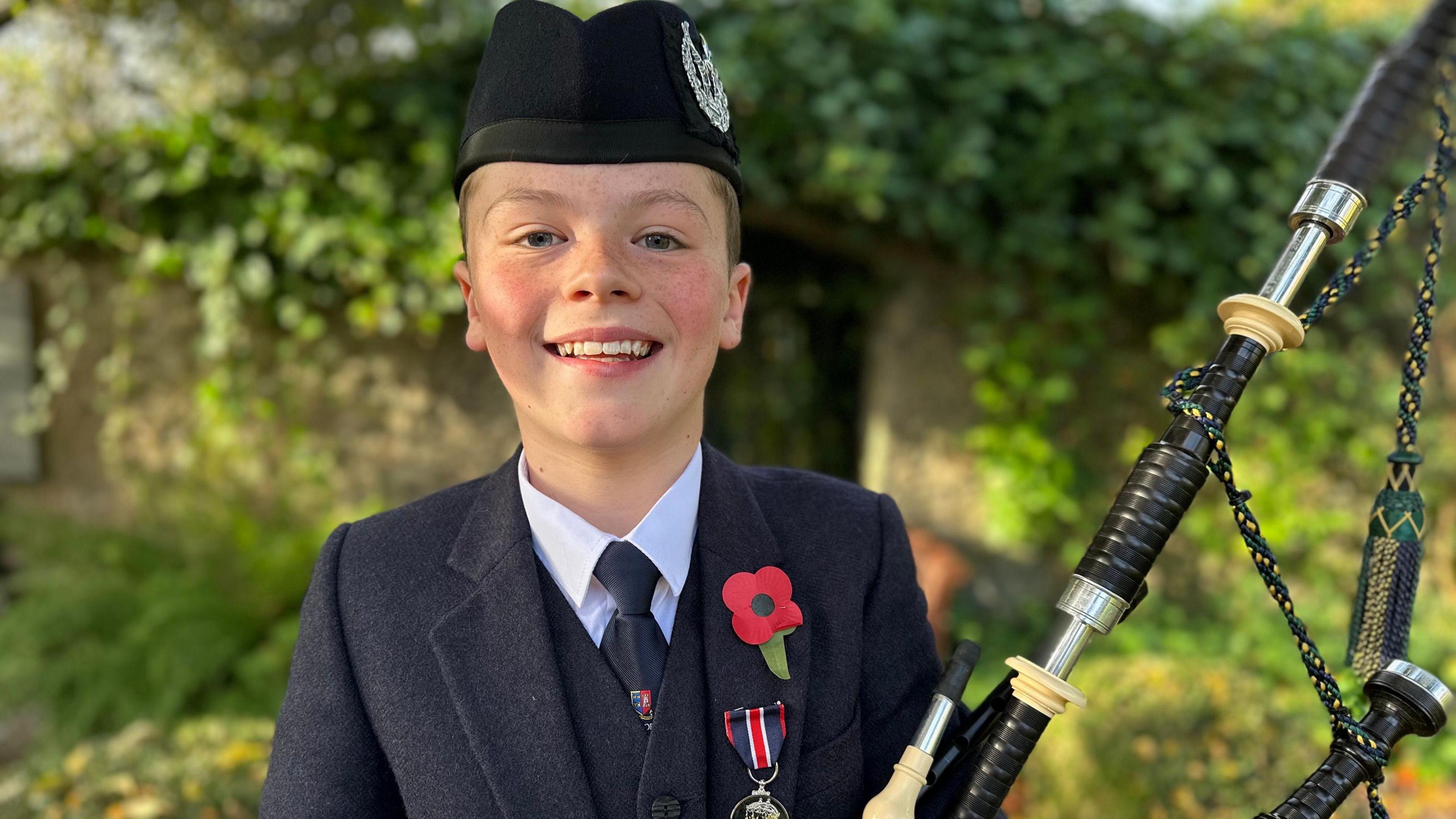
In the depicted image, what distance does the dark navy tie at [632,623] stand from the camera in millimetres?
1397

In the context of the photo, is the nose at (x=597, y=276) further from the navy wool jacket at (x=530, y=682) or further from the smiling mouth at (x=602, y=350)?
the navy wool jacket at (x=530, y=682)

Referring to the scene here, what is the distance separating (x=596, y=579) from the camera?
4.74 feet

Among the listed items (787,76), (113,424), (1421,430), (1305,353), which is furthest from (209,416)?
(1421,430)

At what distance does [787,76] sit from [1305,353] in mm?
2947

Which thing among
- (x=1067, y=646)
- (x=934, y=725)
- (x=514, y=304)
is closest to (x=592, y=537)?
(x=514, y=304)

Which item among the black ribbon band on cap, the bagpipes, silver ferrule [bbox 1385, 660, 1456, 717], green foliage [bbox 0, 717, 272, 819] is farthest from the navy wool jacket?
green foliage [bbox 0, 717, 272, 819]

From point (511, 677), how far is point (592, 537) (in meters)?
0.21

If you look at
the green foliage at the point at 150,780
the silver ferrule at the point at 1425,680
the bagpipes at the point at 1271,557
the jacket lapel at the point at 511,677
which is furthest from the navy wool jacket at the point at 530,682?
the green foliage at the point at 150,780

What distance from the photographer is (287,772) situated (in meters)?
1.39

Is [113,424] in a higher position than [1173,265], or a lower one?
lower

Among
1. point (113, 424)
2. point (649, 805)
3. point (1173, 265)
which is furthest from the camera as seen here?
point (113, 424)

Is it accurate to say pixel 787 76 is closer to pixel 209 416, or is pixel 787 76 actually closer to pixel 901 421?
pixel 901 421

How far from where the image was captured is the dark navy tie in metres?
1.40

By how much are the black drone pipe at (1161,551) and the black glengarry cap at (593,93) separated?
0.70 meters
